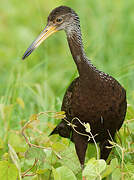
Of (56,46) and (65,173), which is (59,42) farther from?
(65,173)

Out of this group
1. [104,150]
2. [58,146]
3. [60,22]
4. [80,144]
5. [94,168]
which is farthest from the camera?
[104,150]

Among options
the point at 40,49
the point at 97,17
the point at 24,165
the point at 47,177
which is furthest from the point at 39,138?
the point at 97,17

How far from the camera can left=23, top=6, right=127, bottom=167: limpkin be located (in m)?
3.02

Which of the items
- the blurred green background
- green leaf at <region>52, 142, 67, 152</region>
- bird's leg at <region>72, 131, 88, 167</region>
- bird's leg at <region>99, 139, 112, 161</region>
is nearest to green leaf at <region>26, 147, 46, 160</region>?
green leaf at <region>52, 142, 67, 152</region>

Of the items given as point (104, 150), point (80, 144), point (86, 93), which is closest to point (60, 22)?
point (86, 93)

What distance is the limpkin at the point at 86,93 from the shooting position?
3023 mm

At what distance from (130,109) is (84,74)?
1.88 ft

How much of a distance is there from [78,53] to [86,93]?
248mm

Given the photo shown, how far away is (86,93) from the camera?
3.02 metres

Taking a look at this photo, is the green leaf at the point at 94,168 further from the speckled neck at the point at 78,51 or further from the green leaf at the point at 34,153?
the speckled neck at the point at 78,51

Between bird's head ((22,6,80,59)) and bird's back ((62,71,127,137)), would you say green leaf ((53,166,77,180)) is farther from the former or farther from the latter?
bird's head ((22,6,80,59))

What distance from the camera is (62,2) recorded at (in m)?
6.62

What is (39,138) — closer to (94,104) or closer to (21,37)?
(94,104)

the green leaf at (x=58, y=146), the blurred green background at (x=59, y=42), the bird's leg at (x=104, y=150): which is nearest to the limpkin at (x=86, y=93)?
the bird's leg at (x=104, y=150)
